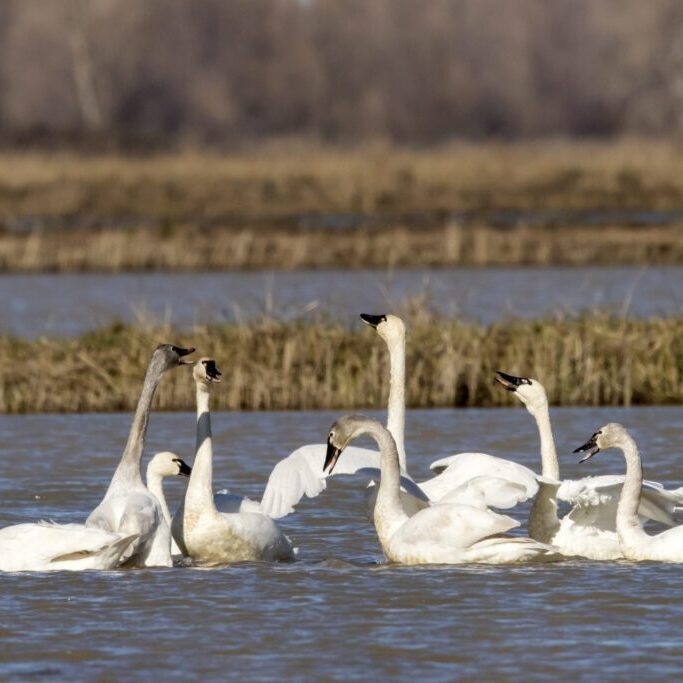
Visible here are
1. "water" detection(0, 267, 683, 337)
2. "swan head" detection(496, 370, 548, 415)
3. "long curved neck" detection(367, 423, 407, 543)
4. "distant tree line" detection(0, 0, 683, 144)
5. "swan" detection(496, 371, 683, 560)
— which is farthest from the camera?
"distant tree line" detection(0, 0, 683, 144)

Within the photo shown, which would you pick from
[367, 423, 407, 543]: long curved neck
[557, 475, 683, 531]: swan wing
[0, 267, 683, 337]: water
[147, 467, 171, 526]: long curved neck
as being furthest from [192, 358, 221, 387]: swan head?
[0, 267, 683, 337]: water

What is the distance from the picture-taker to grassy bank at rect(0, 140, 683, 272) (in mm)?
37062

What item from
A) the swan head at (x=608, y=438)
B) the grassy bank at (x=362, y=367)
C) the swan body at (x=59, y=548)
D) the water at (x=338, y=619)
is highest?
the grassy bank at (x=362, y=367)

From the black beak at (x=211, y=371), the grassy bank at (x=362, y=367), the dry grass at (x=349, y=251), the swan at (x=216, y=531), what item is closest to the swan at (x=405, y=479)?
the swan at (x=216, y=531)

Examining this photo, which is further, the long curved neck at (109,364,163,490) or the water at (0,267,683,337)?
the water at (0,267,683,337)

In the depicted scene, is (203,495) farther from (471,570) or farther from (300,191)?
(300,191)

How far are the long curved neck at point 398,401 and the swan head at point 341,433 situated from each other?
0.46 meters

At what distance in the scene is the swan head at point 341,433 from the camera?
9125mm

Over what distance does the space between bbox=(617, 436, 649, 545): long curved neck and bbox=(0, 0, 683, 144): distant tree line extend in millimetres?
59025

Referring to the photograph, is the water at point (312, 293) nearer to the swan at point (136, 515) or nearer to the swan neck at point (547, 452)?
the swan neck at point (547, 452)

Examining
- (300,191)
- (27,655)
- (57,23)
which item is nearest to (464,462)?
(27,655)

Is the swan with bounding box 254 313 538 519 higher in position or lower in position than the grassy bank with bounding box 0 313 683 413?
lower

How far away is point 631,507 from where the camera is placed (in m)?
8.98

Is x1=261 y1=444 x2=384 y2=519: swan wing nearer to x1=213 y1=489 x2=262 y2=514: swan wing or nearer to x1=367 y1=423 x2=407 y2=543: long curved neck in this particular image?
x1=213 y1=489 x2=262 y2=514: swan wing
